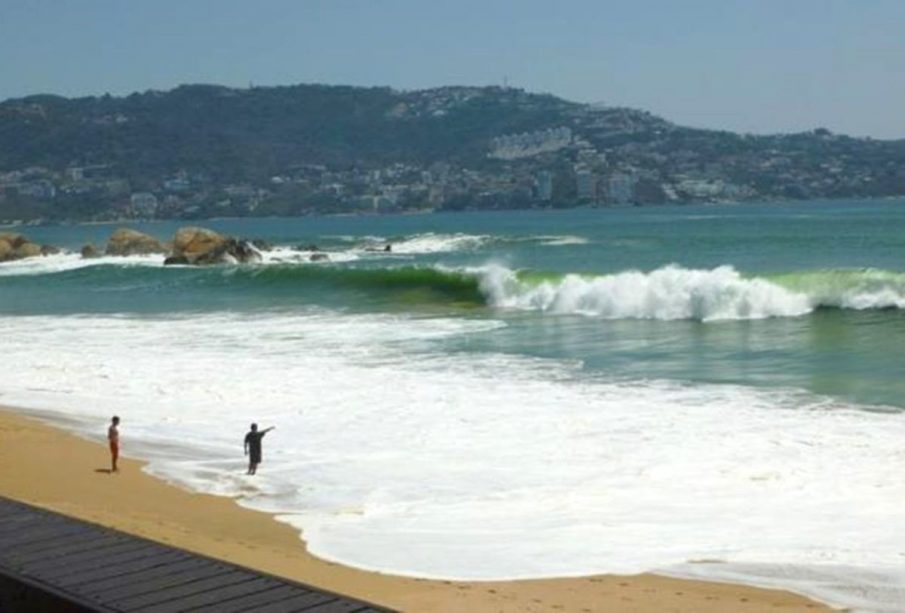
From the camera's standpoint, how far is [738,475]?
12883mm

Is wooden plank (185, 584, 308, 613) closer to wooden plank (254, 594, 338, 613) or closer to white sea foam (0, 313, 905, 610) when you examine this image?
wooden plank (254, 594, 338, 613)

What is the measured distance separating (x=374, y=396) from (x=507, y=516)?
24.6 feet

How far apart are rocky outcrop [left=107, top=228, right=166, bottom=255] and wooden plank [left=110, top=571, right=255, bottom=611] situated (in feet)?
219

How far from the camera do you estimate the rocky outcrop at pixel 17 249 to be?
7431 centimetres

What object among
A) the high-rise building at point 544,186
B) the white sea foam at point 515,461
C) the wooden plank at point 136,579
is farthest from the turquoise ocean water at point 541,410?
the high-rise building at point 544,186

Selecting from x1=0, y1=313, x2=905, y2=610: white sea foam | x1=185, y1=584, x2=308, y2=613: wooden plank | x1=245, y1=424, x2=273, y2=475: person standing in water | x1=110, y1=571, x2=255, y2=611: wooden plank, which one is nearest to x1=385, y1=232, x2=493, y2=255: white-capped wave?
x1=0, y1=313, x2=905, y2=610: white sea foam

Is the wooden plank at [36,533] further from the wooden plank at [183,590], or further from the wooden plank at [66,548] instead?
the wooden plank at [183,590]

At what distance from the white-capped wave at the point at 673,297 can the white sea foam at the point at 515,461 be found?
10.1 metres

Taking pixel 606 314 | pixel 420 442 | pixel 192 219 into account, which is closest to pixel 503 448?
pixel 420 442

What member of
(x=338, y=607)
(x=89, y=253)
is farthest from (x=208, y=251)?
(x=338, y=607)

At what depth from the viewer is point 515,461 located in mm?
14086

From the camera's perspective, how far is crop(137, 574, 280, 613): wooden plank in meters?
4.93

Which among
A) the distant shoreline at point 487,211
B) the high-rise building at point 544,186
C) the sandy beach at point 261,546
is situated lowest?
the sandy beach at point 261,546

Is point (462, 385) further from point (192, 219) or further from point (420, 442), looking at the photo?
point (192, 219)
